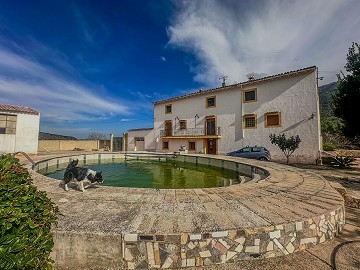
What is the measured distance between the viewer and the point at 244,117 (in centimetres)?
1719

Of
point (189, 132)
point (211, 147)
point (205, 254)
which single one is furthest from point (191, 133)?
point (205, 254)

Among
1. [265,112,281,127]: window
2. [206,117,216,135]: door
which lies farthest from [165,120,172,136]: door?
[265,112,281,127]: window

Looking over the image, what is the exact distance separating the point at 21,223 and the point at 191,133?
19571 millimetres

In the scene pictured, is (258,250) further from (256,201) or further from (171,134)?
(171,134)

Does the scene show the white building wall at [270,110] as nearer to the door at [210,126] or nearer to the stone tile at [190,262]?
the door at [210,126]

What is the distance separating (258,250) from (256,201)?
1.26 meters

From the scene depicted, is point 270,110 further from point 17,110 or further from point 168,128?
point 17,110

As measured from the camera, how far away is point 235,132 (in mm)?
17672

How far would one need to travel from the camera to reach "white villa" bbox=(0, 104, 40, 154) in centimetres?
1247

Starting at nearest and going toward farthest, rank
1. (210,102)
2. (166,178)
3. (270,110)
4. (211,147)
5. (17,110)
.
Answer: (166,178)
(17,110)
(270,110)
(211,147)
(210,102)

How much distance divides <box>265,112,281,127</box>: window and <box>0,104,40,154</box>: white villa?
63.9ft

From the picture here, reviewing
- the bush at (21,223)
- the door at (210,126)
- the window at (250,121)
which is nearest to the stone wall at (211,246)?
the bush at (21,223)

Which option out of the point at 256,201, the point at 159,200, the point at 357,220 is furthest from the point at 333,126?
the point at 159,200

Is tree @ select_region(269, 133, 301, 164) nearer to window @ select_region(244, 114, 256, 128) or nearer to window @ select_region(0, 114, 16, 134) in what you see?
window @ select_region(244, 114, 256, 128)
